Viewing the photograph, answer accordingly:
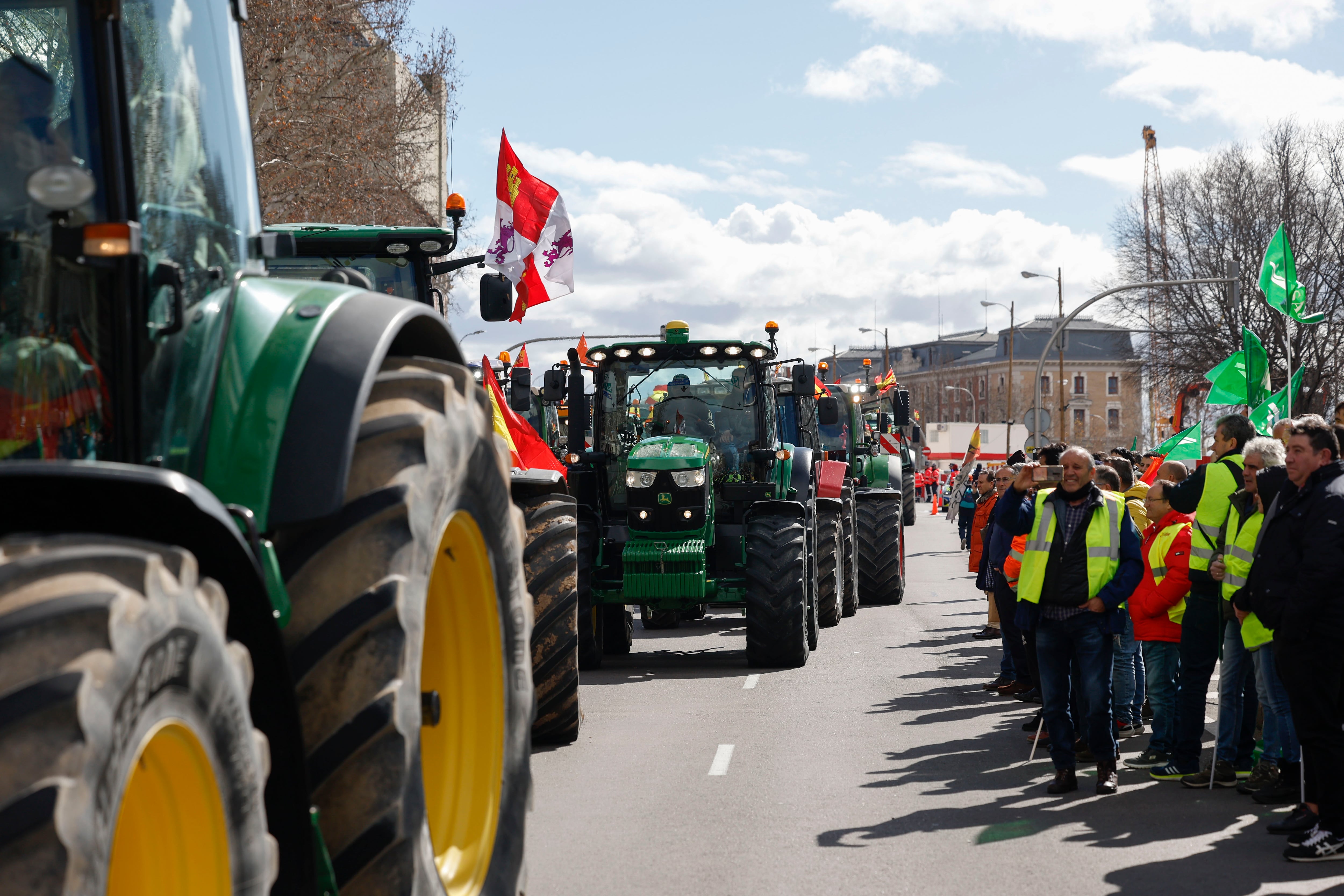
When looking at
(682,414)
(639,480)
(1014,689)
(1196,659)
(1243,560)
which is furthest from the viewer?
(682,414)

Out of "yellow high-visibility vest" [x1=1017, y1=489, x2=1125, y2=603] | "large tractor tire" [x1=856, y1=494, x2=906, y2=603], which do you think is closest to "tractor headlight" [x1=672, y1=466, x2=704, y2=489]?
"yellow high-visibility vest" [x1=1017, y1=489, x2=1125, y2=603]

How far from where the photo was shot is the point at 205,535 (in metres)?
2.55

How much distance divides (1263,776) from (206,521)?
7.07 meters

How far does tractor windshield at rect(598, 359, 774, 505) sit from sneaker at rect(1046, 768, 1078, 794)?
683 cm

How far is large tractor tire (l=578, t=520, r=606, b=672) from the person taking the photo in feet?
43.8

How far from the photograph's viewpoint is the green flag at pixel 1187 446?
58.9 ft

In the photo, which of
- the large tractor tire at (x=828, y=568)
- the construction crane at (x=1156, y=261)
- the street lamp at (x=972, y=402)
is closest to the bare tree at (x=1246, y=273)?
the construction crane at (x=1156, y=261)

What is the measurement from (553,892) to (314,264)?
4597 mm

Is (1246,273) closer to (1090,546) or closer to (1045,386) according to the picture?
(1090,546)

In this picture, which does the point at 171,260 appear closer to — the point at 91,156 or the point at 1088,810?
the point at 91,156

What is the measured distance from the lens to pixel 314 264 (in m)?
8.96

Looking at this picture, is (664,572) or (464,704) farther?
(664,572)

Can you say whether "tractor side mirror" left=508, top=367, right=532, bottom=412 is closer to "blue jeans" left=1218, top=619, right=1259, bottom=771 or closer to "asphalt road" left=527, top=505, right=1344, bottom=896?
"asphalt road" left=527, top=505, right=1344, bottom=896

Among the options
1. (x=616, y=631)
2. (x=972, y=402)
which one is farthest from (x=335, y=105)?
(x=972, y=402)
